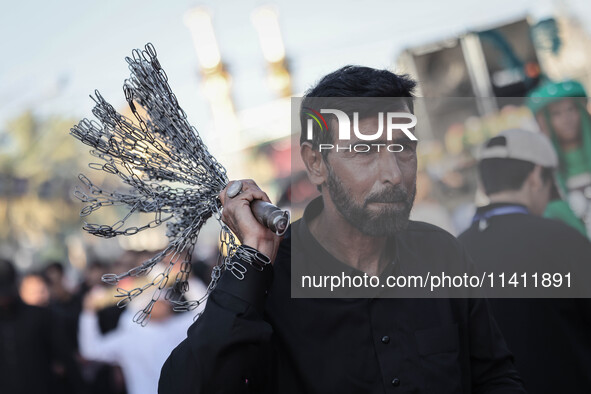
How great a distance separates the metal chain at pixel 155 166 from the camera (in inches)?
77.3

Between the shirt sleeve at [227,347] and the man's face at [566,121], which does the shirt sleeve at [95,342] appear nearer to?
the shirt sleeve at [227,347]

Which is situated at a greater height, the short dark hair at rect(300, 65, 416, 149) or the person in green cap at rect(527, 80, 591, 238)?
the person in green cap at rect(527, 80, 591, 238)

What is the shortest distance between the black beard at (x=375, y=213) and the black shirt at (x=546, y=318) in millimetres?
1187

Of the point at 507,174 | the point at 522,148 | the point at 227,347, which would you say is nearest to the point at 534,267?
the point at 507,174

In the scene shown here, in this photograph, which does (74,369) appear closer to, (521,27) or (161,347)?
(161,347)

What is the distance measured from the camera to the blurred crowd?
4676 mm

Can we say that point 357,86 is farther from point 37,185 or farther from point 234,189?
point 37,185

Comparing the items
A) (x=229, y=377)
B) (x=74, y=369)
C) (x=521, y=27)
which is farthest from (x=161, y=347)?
(x=521, y=27)

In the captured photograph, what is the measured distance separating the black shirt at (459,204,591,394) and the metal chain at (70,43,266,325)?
1.54m

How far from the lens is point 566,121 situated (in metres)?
4.37

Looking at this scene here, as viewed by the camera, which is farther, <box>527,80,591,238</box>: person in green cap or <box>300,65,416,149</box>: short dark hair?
<box>527,80,591,238</box>: person in green cap

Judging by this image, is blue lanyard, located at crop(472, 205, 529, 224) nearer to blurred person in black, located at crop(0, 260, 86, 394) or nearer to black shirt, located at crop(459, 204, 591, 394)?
black shirt, located at crop(459, 204, 591, 394)

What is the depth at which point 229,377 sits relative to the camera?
167 centimetres

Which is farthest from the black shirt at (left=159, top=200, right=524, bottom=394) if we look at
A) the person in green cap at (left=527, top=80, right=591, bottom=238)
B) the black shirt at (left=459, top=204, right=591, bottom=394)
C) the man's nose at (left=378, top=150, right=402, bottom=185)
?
the person in green cap at (left=527, top=80, right=591, bottom=238)
